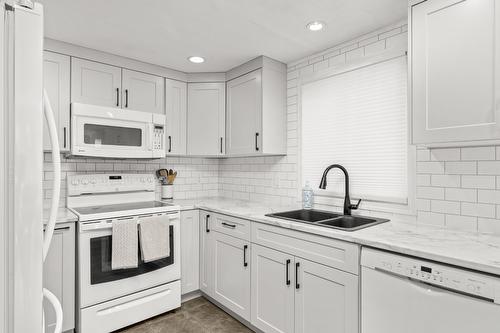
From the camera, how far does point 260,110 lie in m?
2.72

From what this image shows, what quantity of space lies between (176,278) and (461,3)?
2699mm

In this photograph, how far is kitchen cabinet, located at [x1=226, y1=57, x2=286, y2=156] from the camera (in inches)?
107

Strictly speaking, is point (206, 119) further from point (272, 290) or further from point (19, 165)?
point (19, 165)

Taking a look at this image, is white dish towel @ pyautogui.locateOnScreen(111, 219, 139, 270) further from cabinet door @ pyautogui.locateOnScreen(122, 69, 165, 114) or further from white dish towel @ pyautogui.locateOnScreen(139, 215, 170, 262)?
cabinet door @ pyautogui.locateOnScreen(122, 69, 165, 114)

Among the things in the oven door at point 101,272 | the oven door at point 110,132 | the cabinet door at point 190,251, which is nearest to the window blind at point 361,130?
the cabinet door at point 190,251

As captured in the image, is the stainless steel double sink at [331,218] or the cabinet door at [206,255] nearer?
the stainless steel double sink at [331,218]

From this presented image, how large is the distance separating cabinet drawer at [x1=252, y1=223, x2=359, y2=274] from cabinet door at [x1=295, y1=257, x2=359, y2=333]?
0.14 feet

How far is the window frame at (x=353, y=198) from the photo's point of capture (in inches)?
78.7

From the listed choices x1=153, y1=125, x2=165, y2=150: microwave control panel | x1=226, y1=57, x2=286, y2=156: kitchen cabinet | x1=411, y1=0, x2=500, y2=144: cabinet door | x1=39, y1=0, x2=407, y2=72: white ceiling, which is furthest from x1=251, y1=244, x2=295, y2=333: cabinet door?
x1=39, y1=0, x2=407, y2=72: white ceiling

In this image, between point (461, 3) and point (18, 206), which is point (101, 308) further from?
point (461, 3)

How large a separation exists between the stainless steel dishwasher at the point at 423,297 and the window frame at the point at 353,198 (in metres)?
0.72

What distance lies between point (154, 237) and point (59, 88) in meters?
1.42

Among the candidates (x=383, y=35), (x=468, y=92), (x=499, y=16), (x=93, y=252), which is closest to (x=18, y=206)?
(x=93, y=252)

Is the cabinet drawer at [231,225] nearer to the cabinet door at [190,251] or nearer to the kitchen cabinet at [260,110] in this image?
the cabinet door at [190,251]
